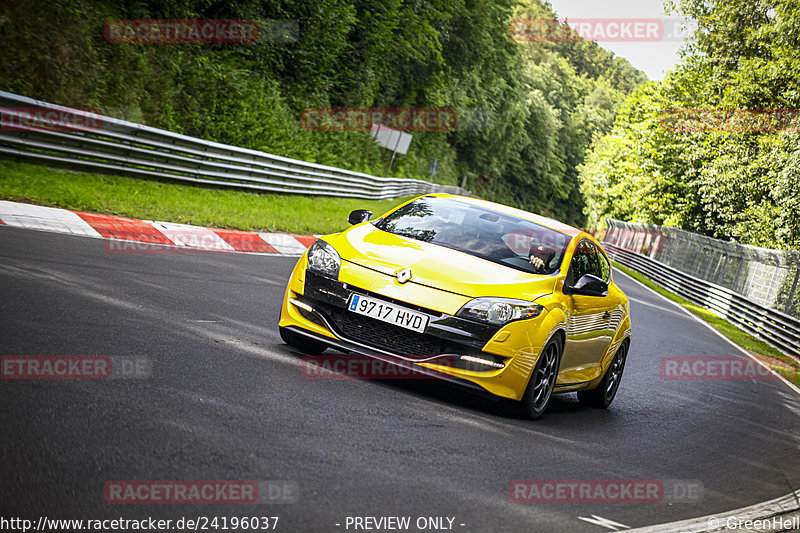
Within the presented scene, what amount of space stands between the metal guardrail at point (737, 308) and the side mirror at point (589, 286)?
14003 millimetres

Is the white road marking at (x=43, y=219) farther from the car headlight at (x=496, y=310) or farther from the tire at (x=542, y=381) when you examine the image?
the tire at (x=542, y=381)

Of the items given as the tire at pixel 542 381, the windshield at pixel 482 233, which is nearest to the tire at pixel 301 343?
the windshield at pixel 482 233

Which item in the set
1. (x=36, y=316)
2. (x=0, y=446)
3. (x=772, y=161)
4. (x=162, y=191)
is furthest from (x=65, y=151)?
(x=772, y=161)

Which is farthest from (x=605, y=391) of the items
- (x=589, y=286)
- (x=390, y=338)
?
(x=390, y=338)

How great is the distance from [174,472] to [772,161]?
3967 centimetres

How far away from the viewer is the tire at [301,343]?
24.4ft

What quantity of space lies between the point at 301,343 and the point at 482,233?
1813mm

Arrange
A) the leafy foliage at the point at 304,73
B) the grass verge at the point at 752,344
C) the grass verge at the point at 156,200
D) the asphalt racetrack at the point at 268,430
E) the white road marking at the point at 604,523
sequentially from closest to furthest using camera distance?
the asphalt racetrack at the point at 268,430
the white road marking at the point at 604,523
the grass verge at the point at 156,200
the grass verge at the point at 752,344
the leafy foliage at the point at 304,73

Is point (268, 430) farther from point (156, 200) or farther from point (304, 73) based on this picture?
point (304, 73)

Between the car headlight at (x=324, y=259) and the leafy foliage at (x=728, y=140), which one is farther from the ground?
the leafy foliage at (x=728, y=140)

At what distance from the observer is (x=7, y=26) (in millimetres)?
15961

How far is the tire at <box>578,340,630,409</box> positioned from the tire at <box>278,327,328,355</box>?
2.84 metres

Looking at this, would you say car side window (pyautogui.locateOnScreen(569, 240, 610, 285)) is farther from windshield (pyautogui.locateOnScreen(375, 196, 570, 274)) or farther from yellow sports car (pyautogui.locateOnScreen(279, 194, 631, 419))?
windshield (pyautogui.locateOnScreen(375, 196, 570, 274))

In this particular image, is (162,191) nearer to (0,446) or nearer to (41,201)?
(41,201)
